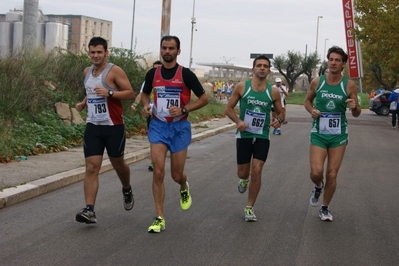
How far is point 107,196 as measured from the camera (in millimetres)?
9758

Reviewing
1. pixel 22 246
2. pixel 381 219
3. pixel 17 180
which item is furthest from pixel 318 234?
pixel 17 180

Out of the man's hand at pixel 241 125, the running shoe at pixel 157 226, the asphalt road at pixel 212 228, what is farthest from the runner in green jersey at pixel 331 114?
the running shoe at pixel 157 226

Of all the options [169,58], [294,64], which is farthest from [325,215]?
[294,64]

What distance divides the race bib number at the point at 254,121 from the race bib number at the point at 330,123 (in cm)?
70

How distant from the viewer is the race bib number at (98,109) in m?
7.63

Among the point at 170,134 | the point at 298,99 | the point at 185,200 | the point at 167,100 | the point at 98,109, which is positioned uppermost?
the point at 167,100

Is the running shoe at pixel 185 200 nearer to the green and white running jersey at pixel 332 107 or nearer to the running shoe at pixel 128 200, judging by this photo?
the running shoe at pixel 128 200

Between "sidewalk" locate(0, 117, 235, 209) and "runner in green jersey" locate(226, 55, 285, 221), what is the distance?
3.01 meters

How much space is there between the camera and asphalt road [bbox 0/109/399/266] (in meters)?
6.39

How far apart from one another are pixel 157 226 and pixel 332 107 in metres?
2.50

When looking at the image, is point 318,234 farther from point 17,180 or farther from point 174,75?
point 17,180

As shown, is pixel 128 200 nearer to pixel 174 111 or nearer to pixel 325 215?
pixel 174 111

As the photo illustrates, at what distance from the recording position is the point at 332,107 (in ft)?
26.7

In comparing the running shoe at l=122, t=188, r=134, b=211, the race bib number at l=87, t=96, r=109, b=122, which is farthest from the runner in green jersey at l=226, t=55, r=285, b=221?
the race bib number at l=87, t=96, r=109, b=122
